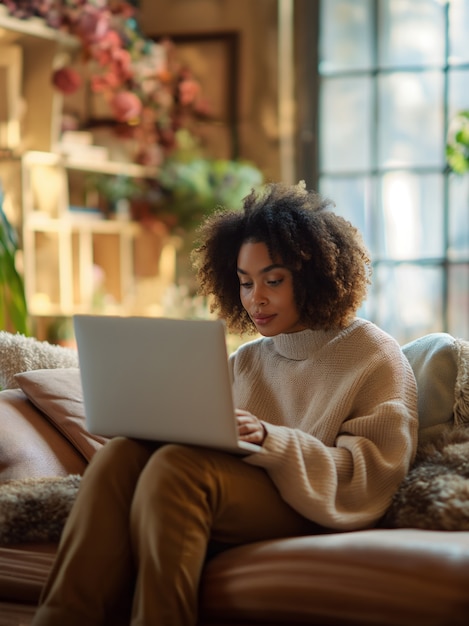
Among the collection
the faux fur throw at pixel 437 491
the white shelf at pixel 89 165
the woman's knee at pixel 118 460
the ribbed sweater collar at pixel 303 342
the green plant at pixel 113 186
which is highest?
the white shelf at pixel 89 165

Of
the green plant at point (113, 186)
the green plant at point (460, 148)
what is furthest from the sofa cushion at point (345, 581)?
the green plant at point (113, 186)

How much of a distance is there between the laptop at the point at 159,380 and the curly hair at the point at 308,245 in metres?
0.46

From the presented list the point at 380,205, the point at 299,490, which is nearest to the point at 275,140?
the point at 380,205

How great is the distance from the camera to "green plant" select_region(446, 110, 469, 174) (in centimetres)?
386

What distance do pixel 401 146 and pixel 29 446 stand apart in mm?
2669

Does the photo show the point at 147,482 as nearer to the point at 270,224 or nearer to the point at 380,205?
the point at 270,224

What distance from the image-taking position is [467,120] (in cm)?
405

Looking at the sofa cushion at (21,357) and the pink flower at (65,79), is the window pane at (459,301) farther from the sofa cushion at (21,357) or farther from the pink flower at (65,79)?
the sofa cushion at (21,357)

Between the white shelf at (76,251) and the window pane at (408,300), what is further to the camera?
the window pane at (408,300)

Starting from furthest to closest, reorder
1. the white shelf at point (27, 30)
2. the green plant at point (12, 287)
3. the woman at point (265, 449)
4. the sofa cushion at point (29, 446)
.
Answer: the white shelf at point (27, 30) → the green plant at point (12, 287) → the sofa cushion at point (29, 446) → the woman at point (265, 449)

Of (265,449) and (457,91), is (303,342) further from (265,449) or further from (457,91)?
(457,91)

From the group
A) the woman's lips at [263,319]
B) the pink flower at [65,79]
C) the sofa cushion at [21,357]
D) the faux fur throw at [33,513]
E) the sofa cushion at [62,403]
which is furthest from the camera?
the pink flower at [65,79]

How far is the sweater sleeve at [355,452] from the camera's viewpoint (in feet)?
5.93

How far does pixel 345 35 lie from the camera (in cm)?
440
